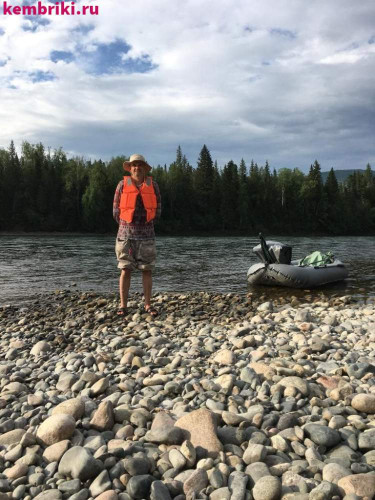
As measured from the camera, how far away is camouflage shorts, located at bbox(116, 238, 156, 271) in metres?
6.75

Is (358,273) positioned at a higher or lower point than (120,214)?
lower

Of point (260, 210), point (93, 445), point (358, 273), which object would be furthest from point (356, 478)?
point (260, 210)

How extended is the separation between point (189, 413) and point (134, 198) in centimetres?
407

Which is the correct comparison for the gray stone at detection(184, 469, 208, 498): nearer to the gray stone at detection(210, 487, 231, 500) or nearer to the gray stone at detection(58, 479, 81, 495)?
the gray stone at detection(210, 487, 231, 500)

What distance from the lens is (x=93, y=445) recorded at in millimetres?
2979

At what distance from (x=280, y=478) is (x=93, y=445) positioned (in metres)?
1.36

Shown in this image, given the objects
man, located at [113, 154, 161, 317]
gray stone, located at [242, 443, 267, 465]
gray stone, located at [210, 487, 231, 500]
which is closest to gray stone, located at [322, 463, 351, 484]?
gray stone, located at [242, 443, 267, 465]

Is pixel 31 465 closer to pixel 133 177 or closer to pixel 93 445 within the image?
pixel 93 445

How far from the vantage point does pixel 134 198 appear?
655 centimetres

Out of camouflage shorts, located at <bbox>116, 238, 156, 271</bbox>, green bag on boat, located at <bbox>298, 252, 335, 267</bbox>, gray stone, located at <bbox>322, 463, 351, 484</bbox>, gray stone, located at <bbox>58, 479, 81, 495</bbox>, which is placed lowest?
gray stone, located at <bbox>58, 479, 81, 495</bbox>

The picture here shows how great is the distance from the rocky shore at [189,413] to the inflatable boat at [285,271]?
17.3 ft

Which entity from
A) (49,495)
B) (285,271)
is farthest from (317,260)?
(49,495)

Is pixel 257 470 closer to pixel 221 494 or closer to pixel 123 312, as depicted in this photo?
pixel 221 494

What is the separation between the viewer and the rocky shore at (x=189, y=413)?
8.39ft
